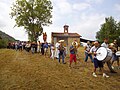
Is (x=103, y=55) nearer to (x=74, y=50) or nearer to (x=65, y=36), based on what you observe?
(x=74, y=50)

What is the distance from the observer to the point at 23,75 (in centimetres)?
1391

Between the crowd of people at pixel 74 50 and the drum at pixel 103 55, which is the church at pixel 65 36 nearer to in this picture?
the crowd of people at pixel 74 50

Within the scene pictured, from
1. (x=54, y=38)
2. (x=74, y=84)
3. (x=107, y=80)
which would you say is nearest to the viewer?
(x=74, y=84)

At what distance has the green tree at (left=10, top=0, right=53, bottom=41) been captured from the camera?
4875 centimetres

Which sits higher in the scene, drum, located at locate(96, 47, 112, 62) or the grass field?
drum, located at locate(96, 47, 112, 62)

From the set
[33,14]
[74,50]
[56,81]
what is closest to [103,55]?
[56,81]

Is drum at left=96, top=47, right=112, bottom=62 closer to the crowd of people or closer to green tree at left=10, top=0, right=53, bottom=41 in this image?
the crowd of people

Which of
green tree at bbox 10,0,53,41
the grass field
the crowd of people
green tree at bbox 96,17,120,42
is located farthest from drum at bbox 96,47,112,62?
green tree at bbox 96,17,120,42

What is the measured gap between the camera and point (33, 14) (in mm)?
48656

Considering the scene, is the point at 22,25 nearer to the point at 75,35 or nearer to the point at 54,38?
the point at 54,38

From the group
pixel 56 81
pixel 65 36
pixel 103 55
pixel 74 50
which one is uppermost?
pixel 65 36

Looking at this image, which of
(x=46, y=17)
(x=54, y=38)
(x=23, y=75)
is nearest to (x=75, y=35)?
(x=54, y=38)

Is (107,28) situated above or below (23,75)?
above

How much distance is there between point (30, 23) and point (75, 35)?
1782 centimetres
